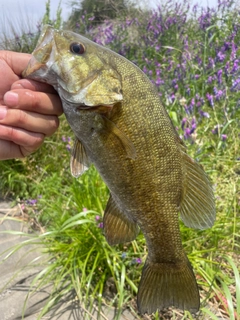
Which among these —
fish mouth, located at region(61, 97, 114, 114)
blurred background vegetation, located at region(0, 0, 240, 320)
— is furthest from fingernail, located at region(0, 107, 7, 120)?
blurred background vegetation, located at region(0, 0, 240, 320)

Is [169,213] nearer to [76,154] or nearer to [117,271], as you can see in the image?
[76,154]

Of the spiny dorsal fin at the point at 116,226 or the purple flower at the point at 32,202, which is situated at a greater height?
the spiny dorsal fin at the point at 116,226

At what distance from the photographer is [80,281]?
7.44 ft

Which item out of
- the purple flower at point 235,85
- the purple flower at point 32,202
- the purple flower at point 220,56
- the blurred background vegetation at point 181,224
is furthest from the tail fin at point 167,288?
the purple flower at point 220,56

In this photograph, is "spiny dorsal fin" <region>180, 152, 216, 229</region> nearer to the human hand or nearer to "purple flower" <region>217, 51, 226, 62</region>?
the human hand

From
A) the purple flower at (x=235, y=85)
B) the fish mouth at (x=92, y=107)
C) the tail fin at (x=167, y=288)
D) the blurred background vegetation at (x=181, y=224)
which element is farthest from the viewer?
the purple flower at (x=235, y=85)

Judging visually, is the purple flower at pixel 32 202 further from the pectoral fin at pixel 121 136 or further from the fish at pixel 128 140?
the pectoral fin at pixel 121 136

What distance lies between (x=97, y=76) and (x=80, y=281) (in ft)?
5.33

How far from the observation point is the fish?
114 centimetres

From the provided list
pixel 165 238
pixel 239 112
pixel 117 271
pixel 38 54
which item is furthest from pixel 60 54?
pixel 239 112

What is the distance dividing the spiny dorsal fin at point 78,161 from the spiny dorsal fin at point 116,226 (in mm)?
216

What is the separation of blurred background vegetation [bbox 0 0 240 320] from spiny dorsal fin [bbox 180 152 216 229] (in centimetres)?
71

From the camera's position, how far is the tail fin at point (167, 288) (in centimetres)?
139

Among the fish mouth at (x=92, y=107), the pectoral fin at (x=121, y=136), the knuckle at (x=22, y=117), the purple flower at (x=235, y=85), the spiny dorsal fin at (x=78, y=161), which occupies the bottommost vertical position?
the purple flower at (x=235, y=85)
